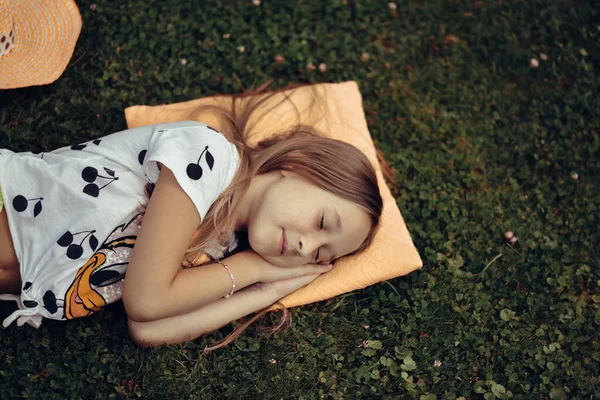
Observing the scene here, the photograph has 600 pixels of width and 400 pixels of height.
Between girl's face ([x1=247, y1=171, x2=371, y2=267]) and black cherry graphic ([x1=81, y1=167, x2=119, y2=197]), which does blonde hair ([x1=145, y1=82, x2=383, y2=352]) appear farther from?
black cherry graphic ([x1=81, y1=167, x2=119, y2=197])

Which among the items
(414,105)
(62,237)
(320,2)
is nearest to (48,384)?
(62,237)

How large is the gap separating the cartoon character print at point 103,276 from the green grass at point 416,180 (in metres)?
0.19

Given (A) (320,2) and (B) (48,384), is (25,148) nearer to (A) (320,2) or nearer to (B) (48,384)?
(B) (48,384)

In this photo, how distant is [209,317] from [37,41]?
2.03 metres

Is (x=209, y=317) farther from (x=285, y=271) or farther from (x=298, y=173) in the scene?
(x=298, y=173)

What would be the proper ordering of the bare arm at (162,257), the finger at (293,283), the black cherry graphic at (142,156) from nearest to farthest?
the bare arm at (162,257)
the black cherry graphic at (142,156)
the finger at (293,283)

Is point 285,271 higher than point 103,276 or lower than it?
lower

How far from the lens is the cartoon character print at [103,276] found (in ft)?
9.51

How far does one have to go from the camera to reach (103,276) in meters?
2.94

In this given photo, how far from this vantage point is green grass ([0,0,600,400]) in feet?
10.1

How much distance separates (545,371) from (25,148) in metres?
3.38

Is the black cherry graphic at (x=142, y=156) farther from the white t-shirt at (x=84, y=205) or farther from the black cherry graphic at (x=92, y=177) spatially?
the black cherry graphic at (x=92, y=177)

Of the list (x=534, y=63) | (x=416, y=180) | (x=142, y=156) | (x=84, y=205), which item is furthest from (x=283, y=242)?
(x=534, y=63)

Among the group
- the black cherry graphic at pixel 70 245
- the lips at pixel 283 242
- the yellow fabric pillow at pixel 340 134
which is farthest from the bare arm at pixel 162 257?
the yellow fabric pillow at pixel 340 134
